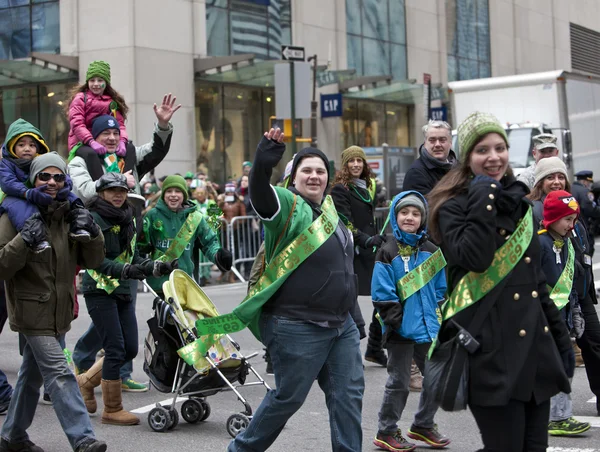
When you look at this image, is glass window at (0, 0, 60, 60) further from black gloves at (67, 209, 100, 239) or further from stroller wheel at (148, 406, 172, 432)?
black gloves at (67, 209, 100, 239)

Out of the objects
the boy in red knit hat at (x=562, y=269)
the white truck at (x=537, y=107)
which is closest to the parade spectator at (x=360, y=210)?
the boy in red knit hat at (x=562, y=269)

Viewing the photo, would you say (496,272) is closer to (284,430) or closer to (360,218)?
(284,430)

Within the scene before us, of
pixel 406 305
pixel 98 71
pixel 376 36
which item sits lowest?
pixel 406 305

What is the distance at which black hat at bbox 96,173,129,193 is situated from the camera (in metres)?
7.68

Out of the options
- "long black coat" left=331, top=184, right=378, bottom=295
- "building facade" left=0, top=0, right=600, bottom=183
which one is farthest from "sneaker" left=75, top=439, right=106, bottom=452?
"building facade" left=0, top=0, right=600, bottom=183

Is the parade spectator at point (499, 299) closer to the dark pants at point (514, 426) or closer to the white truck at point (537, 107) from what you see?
the dark pants at point (514, 426)

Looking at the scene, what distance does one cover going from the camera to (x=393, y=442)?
6.81m

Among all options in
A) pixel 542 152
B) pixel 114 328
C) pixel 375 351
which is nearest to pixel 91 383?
pixel 114 328

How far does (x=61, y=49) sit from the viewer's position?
85.9 ft

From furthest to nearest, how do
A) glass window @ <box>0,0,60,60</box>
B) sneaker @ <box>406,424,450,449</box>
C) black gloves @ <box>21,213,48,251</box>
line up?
glass window @ <box>0,0,60,60</box>
sneaker @ <box>406,424,450,449</box>
black gloves @ <box>21,213,48,251</box>

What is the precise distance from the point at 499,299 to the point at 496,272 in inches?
4.6

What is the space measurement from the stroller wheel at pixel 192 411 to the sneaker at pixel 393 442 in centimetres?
141

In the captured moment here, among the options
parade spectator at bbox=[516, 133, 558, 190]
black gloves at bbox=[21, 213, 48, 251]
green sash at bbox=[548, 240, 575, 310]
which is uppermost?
parade spectator at bbox=[516, 133, 558, 190]

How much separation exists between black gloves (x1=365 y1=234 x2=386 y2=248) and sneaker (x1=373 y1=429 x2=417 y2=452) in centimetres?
279
